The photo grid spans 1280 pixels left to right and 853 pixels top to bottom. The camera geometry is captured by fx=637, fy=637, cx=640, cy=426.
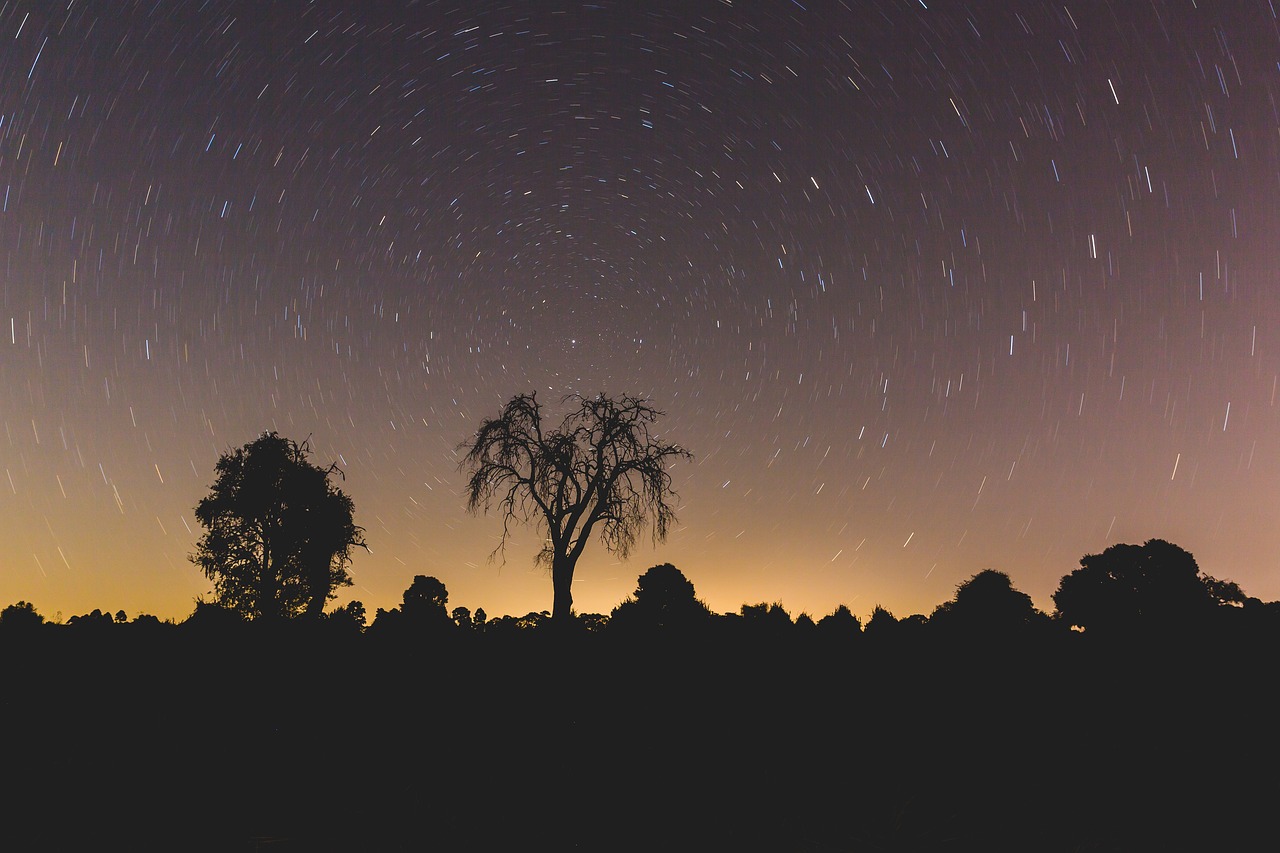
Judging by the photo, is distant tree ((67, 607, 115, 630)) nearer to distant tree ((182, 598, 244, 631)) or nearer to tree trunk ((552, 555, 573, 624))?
distant tree ((182, 598, 244, 631))

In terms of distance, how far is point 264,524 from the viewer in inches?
1165

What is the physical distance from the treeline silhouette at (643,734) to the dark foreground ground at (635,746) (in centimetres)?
2

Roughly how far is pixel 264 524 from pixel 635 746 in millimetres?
31575

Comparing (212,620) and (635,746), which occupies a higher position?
(212,620)

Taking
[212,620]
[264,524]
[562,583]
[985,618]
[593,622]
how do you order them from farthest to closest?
[264,524] → [562,583] → [593,622] → [985,618] → [212,620]

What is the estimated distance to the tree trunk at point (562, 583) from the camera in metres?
20.6

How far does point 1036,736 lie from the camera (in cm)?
351

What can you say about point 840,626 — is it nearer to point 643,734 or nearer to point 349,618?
point 643,734

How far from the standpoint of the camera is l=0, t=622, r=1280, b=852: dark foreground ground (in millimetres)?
2697

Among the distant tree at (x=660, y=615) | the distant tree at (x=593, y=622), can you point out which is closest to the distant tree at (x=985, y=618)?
the distant tree at (x=660, y=615)

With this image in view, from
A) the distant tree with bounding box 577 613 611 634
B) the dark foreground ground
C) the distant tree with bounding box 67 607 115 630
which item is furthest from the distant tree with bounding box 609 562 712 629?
the distant tree with bounding box 67 607 115 630

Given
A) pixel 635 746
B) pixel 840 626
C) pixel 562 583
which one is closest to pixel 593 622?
pixel 840 626

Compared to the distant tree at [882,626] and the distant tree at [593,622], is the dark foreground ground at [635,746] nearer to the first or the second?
the distant tree at [882,626]

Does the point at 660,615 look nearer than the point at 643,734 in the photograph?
No
